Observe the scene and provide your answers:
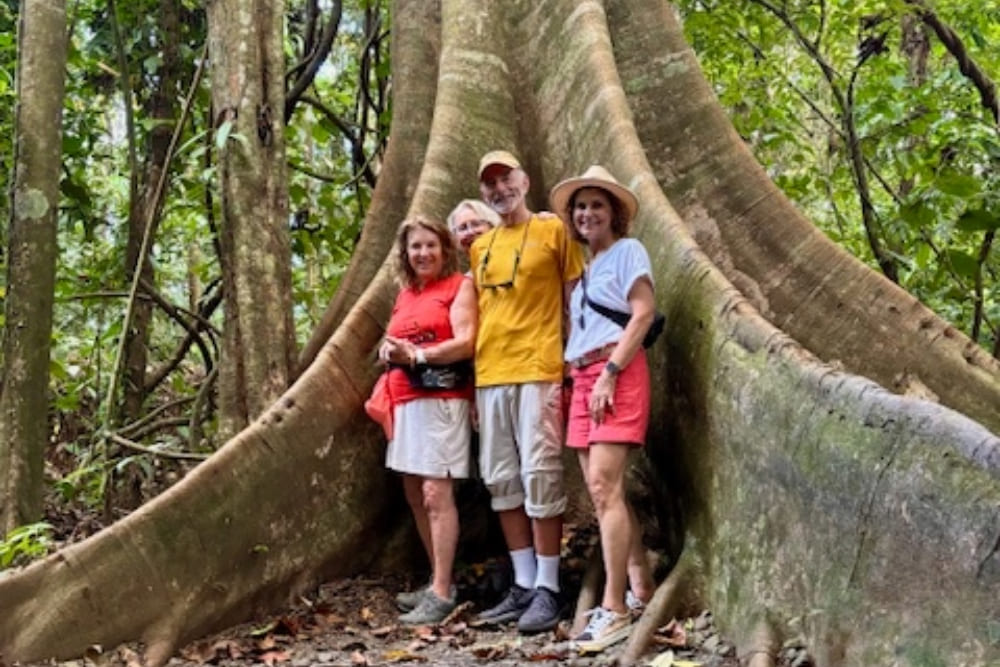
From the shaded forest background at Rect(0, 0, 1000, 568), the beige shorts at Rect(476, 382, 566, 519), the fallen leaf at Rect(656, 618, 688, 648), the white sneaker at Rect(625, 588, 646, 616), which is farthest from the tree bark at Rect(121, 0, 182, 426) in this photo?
the fallen leaf at Rect(656, 618, 688, 648)

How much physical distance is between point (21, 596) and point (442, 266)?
2.20m

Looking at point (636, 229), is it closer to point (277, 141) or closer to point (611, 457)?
point (611, 457)

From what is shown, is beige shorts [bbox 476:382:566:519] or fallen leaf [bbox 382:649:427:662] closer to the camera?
fallen leaf [bbox 382:649:427:662]

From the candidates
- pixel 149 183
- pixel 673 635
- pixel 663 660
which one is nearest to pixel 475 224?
pixel 673 635

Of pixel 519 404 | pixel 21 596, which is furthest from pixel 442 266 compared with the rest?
pixel 21 596

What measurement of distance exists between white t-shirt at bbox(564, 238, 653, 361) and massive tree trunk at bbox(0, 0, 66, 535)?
109 inches

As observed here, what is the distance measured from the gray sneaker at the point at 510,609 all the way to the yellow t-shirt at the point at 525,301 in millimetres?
928

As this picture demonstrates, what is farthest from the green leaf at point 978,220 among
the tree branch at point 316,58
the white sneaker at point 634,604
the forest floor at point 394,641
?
the tree branch at point 316,58

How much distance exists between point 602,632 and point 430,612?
939 millimetres

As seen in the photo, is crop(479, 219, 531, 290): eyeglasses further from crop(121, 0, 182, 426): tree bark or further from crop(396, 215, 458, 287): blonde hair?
crop(121, 0, 182, 426): tree bark

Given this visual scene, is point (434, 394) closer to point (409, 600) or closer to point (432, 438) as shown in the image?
point (432, 438)

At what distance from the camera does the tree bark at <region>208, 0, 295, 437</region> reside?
5285 mm

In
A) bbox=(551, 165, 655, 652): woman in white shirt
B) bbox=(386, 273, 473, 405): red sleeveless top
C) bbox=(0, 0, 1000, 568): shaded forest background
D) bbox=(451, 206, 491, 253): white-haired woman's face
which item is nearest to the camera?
bbox=(551, 165, 655, 652): woman in white shirt

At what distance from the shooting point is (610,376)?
Result: 405 centimetres
